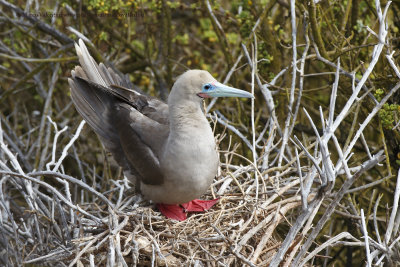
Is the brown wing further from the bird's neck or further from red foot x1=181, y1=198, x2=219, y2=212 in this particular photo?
red foot x1=181, y1=198, x2=219, y2=212

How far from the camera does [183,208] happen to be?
4754 mm

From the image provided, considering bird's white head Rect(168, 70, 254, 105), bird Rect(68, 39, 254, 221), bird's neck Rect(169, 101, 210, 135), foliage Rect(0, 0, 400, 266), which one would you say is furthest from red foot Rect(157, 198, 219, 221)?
bird's white head Rect(168, 70, 254, 105)

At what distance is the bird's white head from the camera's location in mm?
4328

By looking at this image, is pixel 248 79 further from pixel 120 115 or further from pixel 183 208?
pixel 183 208

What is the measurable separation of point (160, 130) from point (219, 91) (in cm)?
66

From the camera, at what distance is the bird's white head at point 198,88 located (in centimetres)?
433

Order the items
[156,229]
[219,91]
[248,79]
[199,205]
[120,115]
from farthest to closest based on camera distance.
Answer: [248,79], [120,115], [199,205], [156,229], [219,91]

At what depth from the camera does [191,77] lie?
4.37 m

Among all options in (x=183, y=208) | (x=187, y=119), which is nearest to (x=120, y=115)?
(x=187, y=119)

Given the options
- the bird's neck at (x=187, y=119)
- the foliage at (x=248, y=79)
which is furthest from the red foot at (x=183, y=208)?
the bird's neck at (x=187, y=119)

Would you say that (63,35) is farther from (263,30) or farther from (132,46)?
(263,30)

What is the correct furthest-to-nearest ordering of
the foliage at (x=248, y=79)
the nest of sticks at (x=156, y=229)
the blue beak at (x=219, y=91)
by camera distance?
the foliage at (x=248, y=79), the blue beak at (x=219, y=91), the nest of sticks at (x=156, y=229)

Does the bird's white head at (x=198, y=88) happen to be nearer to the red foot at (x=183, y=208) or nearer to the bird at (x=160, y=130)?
the bird at (x=160, y=130)

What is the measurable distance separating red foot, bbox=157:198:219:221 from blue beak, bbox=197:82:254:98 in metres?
0.85
